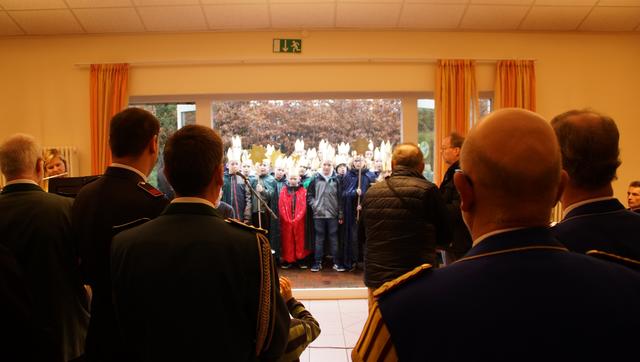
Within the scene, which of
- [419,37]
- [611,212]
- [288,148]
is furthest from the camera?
[288,148]

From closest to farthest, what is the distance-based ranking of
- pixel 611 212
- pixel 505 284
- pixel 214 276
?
pixel 505 284, pixel 214 276, pixel 611 212

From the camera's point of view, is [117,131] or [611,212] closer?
[611,212]

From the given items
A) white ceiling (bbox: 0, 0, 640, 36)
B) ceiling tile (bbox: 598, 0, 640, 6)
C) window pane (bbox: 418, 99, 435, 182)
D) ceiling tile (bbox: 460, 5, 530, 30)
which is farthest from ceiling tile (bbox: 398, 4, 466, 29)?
ceiling tile (bbox: 598, 0, 640, 6)

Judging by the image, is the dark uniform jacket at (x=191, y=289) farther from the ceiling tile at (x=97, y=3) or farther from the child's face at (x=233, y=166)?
the child's face at (x=233, y=166)

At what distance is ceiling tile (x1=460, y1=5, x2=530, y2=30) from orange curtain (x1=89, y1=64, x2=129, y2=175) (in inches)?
143

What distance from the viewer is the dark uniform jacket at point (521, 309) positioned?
0.61 metres

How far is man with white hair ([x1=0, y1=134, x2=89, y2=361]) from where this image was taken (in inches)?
62.5

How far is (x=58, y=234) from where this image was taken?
63.8 inches

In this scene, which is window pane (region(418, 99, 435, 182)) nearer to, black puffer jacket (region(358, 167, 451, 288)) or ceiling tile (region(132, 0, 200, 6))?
black puffer jacket (region(358, 167, 451, 288))

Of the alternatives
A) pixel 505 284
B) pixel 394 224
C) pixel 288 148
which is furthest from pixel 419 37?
pixel 505 284

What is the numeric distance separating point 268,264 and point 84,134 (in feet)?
14.1

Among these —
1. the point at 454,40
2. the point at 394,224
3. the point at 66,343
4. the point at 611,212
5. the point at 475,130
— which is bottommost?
the point at 66,343

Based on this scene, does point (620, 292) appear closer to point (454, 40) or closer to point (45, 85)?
point (454, 40)

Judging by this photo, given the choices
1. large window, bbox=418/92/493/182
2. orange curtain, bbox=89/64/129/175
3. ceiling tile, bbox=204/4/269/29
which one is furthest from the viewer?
large window, bbox=418/92/493/182
